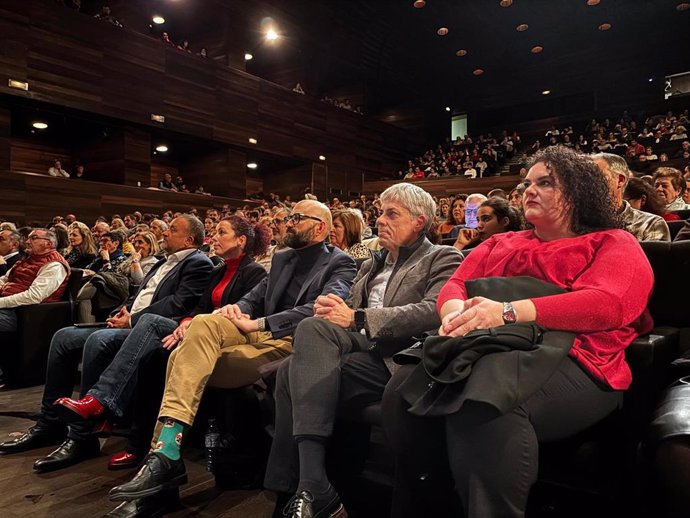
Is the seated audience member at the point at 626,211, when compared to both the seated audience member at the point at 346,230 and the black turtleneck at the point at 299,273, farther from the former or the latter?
the seated audience member at the point at 346,230

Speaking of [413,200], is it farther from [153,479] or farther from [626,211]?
[153,479]

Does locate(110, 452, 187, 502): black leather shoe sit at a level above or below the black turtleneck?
below

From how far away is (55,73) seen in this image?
7.37 m

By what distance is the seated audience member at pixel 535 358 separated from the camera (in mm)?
899

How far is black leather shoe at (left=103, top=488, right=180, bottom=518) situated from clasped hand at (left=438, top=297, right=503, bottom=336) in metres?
0.93

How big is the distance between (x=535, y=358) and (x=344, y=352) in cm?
56

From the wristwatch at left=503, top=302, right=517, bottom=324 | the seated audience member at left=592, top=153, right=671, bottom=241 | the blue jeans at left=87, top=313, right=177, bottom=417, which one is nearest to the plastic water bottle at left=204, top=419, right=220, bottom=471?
the blue jeans at left=87, top=313, right=177, bottom=417

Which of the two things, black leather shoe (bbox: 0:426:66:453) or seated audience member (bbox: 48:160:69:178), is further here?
seated audience member (bbox: 48:160:69:178)

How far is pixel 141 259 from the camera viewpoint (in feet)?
11.2

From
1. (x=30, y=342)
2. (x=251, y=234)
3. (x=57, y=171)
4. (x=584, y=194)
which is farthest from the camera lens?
(x=57, y=171)

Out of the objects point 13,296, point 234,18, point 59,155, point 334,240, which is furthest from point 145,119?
point 334,240

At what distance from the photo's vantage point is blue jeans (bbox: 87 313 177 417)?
1735 millimetres

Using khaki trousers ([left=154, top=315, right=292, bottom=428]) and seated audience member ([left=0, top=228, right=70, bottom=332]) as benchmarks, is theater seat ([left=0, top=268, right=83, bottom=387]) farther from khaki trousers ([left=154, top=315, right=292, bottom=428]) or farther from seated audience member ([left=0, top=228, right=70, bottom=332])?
khaki trousers ([left=154, top=315, right=292, bottom=428])

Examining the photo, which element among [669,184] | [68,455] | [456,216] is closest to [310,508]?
[68,455]
